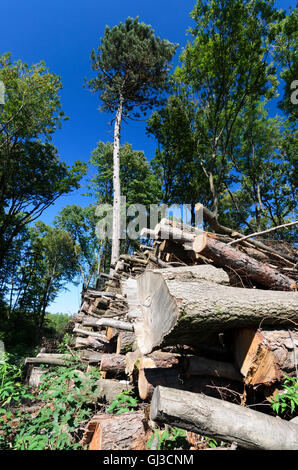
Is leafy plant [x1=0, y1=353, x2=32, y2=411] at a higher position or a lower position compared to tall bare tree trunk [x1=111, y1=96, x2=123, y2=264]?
lower

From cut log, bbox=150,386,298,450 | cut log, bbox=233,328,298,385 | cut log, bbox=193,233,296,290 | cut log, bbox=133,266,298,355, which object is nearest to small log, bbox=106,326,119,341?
cut log, bbox=133,266,298,355

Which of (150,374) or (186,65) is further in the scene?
(186,65)

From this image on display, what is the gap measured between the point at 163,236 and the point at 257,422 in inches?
116

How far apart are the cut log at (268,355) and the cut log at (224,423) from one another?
0.45 meters

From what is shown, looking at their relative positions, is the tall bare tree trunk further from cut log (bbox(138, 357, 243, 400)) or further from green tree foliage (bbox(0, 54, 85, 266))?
cut log (bbox(138, 357, 243, 400))

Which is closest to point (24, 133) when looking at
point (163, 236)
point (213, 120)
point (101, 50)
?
point (101, 50)

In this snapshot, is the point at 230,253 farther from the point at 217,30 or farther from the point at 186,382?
the point at 217,30

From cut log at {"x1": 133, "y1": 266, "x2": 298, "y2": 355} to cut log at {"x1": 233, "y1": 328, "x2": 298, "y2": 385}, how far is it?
13 centimetres

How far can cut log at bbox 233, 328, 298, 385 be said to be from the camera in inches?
87.4

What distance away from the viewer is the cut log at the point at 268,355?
2.22 metres

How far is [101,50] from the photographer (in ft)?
42.1

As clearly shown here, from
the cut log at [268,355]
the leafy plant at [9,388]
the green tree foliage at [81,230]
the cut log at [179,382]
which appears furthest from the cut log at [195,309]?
the green tree foliage at [81,230]

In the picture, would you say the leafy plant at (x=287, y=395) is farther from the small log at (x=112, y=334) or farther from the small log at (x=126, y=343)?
the small log at (x=112, y=334)
